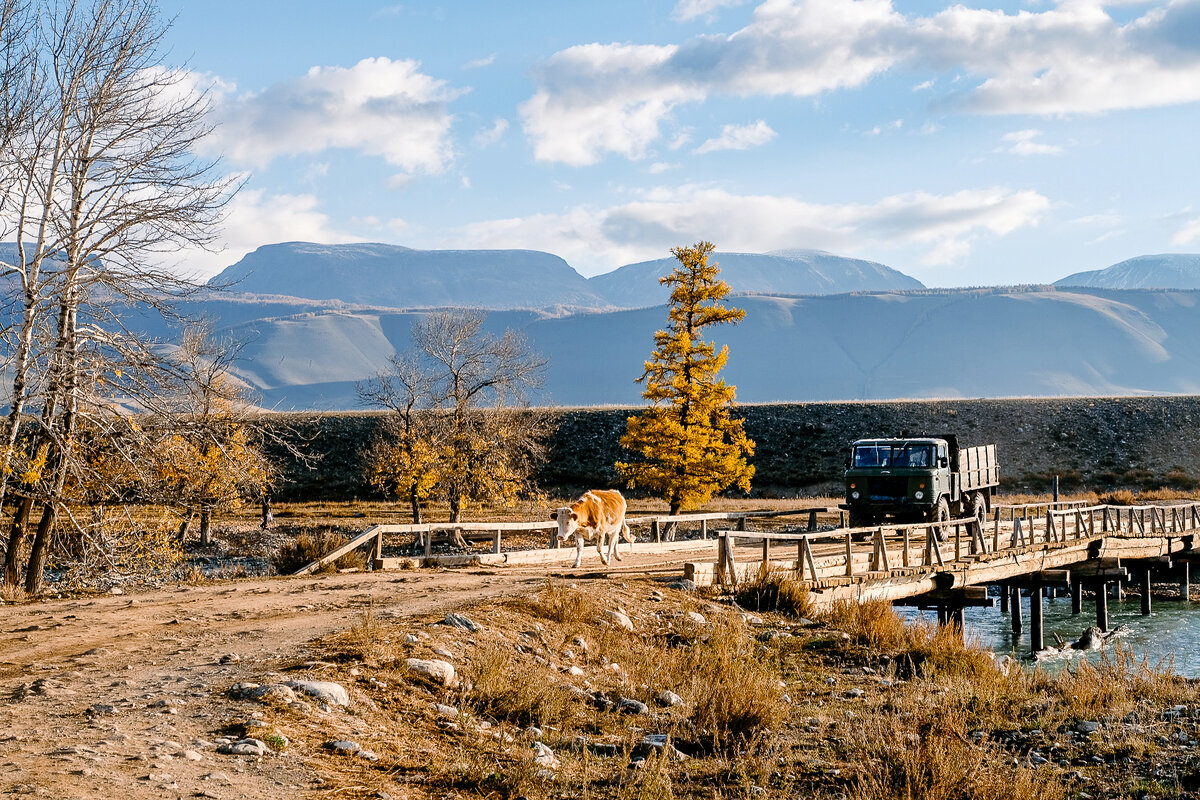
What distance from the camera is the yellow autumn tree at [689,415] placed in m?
38.5

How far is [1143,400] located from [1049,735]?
90.6 meters

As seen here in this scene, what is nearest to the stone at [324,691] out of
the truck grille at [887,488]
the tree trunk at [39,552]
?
the tree trunk at [39,552]

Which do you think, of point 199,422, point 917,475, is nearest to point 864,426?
point 917,475

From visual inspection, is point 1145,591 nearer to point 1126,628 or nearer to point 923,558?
point 1126,628

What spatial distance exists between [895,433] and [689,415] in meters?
42.4

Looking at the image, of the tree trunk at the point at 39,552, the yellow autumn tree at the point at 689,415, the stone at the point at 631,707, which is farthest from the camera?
the yellow autumn tree at the point at 689,415

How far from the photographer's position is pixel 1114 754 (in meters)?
10.4

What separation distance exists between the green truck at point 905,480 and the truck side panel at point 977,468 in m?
0.12

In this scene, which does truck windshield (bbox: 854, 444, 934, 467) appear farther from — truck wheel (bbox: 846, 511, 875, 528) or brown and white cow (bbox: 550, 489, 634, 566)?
brown and white cow (bbox: 550, 489, 634, 566)

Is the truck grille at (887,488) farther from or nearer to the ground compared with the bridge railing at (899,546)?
farther from the ground

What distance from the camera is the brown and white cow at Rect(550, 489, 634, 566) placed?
18.0 metres

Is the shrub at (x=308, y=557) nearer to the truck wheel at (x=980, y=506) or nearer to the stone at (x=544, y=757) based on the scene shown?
the stone at (x=544, y=757)

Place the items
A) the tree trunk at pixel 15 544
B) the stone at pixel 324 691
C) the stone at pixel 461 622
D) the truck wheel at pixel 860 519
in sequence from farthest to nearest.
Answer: the truck wheel at pixel 860 519 < the tree trunk at pixel 15 544 < the stone at pixel 461 622 < the stone at pixel 324 691

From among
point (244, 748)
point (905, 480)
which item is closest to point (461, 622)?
point (244, 748)
